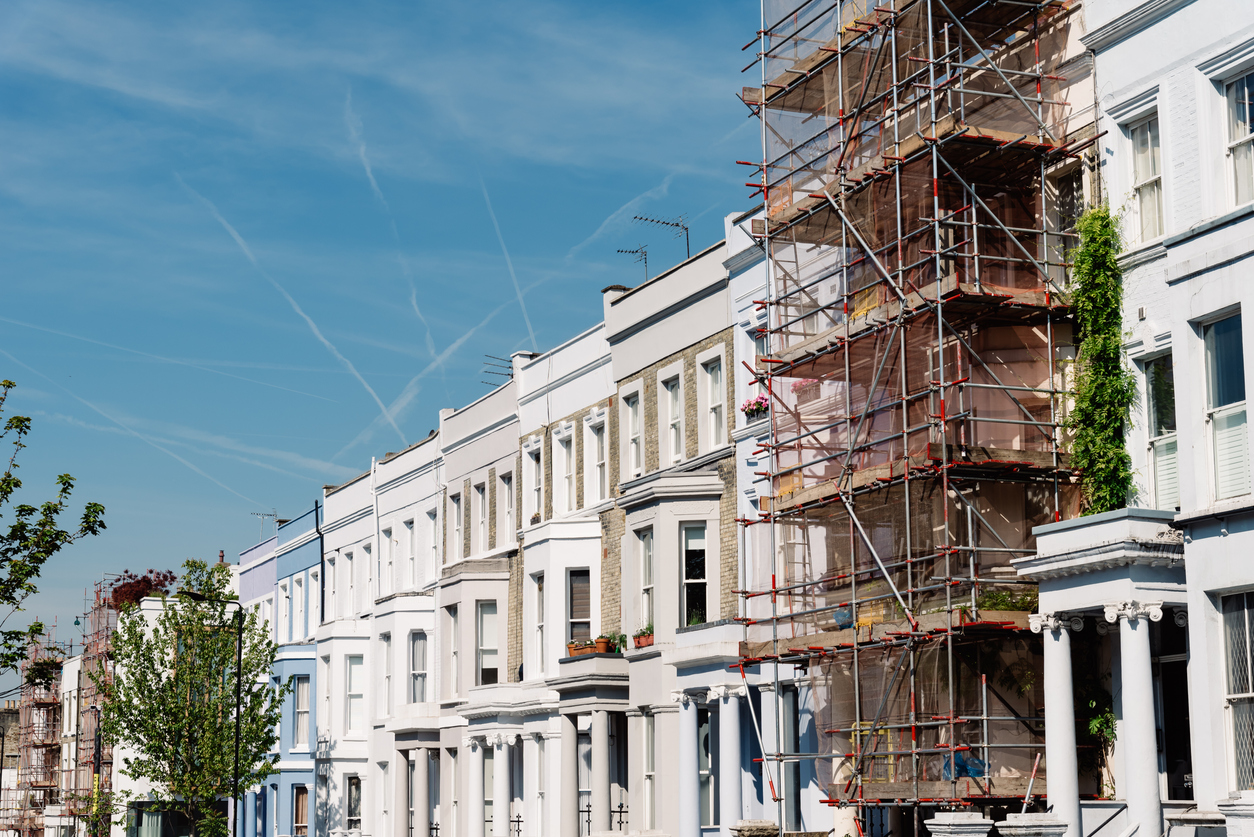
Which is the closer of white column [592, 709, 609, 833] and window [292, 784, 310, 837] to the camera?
white column [592, 709, 609, 833]

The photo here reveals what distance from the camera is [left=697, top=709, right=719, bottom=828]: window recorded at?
30.5m

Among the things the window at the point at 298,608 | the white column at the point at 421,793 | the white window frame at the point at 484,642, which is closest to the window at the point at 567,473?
the white window frame at the point at 484,642

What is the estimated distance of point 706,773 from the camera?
3078 cm

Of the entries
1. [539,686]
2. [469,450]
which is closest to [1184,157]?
[539,686]

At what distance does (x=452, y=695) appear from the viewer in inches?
1672

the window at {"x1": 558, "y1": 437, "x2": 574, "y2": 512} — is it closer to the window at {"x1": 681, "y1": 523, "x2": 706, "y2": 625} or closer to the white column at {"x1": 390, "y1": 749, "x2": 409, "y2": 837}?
the window at {"x1": 681, "y1": 523, "x2": 706, "y2": 625}

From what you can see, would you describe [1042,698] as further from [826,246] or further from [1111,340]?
[826,246]

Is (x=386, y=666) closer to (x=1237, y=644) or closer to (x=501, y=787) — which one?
(x=501, y=787)

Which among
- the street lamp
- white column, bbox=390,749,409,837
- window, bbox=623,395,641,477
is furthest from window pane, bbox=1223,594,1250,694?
white column, bbox=390,749,409,837

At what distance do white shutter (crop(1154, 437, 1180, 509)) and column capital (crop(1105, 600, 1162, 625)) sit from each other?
1.93 m

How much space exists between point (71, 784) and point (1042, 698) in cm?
7026

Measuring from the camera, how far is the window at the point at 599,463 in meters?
36.8

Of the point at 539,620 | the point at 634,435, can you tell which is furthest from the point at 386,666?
the point at 634,435

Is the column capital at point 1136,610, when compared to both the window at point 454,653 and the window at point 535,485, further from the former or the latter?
the window at point 454,653
